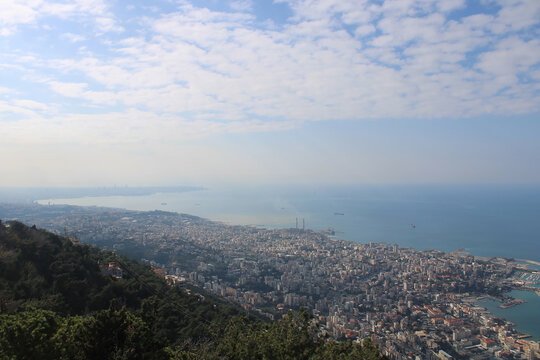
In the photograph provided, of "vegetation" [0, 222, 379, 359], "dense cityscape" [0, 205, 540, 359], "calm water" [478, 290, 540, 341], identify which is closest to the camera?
"vegetation" [0, 222, 379, 359]

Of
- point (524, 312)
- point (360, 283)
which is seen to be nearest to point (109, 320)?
point (360, 283)

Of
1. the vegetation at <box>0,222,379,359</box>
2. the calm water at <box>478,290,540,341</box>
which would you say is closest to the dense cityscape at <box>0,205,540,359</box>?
the calm water at <box>478,290,540,341</box>

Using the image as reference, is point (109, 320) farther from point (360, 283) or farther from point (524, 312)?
point (524, 312)

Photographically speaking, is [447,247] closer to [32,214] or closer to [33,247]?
[33,247]

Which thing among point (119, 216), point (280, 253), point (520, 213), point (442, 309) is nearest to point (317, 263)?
point (280, 253)

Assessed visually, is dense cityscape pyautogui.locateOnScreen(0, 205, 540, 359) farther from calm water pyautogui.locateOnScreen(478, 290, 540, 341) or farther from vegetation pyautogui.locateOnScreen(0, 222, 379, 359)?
vegetation pyautogui.locateOnScreen(0, 222, 379, 359)
